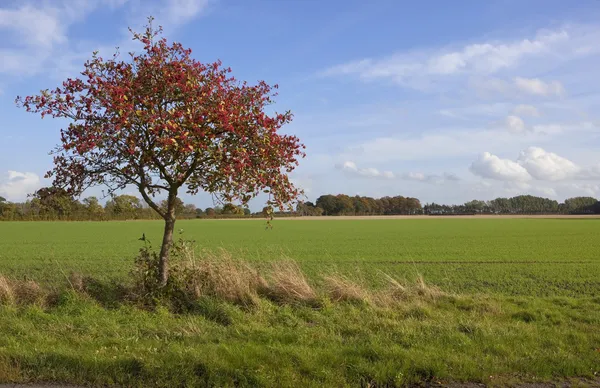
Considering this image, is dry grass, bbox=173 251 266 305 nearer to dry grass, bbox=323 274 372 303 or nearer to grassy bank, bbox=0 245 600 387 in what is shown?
grassy bank, bbox=0 245 600 387

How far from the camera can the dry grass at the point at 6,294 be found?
970cm

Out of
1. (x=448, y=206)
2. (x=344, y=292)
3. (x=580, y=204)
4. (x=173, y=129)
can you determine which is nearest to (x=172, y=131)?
(x=173, y=129)

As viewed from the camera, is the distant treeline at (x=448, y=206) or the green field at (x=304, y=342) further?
the distant treeline at (x=448, y=206)

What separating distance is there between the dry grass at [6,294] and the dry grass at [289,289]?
525cm

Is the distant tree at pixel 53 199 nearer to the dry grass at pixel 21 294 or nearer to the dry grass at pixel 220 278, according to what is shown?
the dry grass at pixel 21 294

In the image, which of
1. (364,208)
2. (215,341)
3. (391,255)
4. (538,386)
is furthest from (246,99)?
(364,208)

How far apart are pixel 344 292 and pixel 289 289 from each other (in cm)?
119

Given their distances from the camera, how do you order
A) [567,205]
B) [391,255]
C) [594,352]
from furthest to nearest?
[567,205]
[391,255]
[594,352]

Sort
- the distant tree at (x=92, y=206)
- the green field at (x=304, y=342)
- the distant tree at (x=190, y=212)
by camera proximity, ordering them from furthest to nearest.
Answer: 1. the distant tree at (x=190, y=212)
2. the distant tree at (x=92, y=206)
3. the green field at (x=304, y=342)

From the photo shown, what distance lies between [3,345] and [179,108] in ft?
16.0

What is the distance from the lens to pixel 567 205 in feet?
575

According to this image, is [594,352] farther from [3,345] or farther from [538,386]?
[3,345]

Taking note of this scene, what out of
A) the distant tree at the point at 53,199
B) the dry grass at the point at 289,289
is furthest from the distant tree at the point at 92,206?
the dry grass at the point at 289,289

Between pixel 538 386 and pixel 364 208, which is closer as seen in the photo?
pixel 538 386
